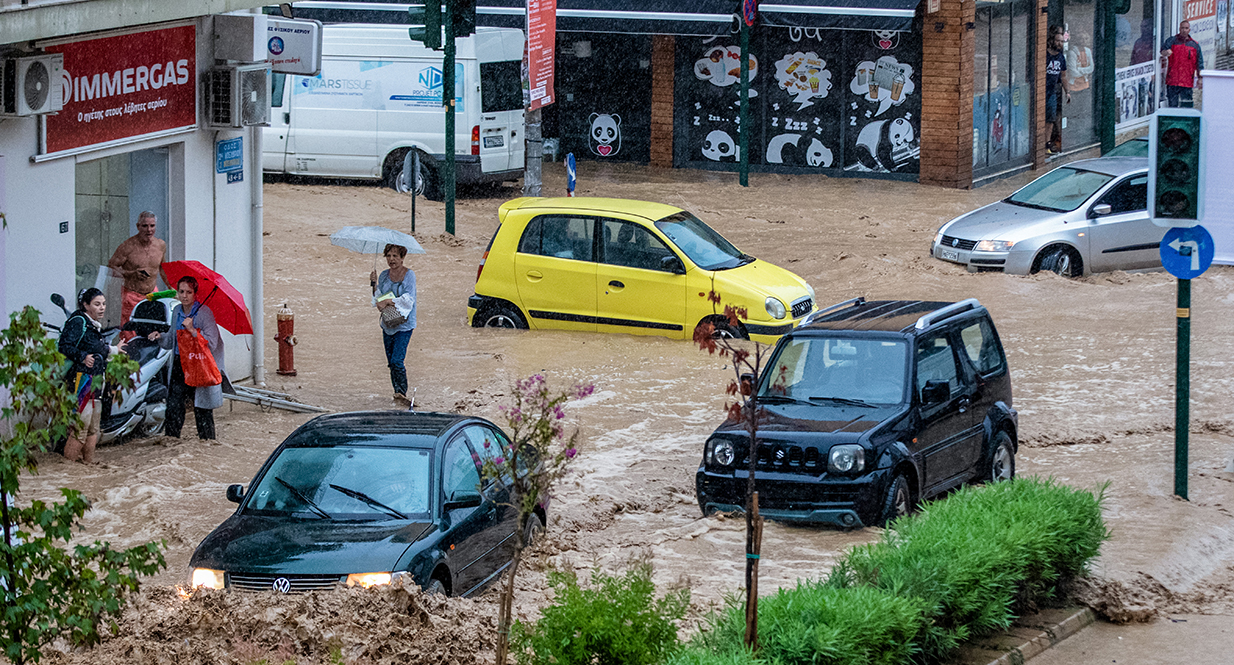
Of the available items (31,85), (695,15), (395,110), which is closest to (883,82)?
(695,15)

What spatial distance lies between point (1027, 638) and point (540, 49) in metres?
12.6

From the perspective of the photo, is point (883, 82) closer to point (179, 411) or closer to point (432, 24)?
point (432, 24)

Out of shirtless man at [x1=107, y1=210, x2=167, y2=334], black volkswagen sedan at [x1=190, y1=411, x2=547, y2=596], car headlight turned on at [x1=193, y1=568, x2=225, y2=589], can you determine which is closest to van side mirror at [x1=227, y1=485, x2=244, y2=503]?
black volkswagen sedan at [x1=190, y1=411, x2=547, y2=596]

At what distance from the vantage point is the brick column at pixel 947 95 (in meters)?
25.2

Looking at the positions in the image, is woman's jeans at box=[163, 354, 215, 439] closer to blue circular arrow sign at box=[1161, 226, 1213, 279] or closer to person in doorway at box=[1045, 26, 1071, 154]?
blue circular arrow sign at box=[1161, 226, 1213, 279]

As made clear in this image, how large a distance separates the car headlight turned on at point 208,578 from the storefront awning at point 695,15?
19.0m

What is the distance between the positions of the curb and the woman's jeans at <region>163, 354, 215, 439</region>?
22.0 ft

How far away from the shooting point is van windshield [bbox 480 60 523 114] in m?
23.7

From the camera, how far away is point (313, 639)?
7.00 meters

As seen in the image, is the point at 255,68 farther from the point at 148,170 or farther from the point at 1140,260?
the point at 1140,260

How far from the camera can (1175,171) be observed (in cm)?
1063

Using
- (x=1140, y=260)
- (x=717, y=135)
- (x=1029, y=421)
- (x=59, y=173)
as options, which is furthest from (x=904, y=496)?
(x=717, y=135)

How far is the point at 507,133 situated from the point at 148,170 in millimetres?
11197

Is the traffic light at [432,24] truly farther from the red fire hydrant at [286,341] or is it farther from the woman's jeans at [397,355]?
the woman's jeans at [397,355]
